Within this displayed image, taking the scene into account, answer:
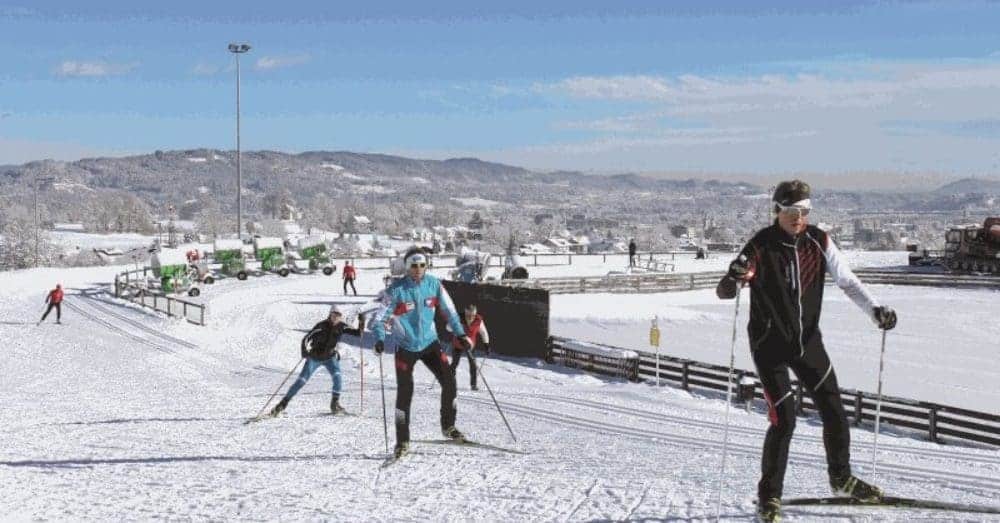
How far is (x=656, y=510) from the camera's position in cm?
751

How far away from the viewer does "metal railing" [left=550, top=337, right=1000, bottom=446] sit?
16938mm

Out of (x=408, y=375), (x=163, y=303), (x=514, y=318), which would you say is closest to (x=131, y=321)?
(x=163, y=303)

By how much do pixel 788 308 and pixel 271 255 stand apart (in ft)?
166

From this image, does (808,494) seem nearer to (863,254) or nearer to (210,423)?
(210,423)

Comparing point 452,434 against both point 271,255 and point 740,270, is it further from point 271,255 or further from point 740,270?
point 271,255

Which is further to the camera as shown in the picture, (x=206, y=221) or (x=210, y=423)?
(x=206, y=221)

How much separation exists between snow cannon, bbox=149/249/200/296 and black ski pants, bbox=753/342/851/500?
3996 cm

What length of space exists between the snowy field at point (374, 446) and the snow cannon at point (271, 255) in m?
22.9

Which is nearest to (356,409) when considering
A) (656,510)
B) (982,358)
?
(656,510)

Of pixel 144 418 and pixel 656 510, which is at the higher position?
pixel 656 510

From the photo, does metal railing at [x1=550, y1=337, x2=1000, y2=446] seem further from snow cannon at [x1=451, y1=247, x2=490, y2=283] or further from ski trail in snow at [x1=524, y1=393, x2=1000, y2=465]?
snow cannon at [x1=451, y1=247, x2=490, y2=283]

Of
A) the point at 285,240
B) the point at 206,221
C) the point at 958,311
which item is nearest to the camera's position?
the point at 958,311

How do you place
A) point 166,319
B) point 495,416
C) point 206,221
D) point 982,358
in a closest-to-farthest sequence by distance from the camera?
point 495,416 → point 982,358 → point 166,319 → point 206,221

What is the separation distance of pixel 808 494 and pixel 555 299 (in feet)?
119
